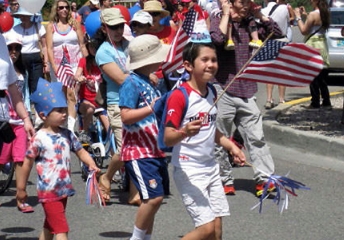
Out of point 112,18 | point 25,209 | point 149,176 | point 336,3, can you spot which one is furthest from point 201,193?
point 336,3

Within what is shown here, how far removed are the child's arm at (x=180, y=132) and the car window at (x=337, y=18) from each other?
44.5ft

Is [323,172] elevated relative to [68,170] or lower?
lower

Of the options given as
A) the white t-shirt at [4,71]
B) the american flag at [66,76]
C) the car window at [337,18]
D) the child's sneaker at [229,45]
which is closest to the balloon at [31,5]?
the american flag at [66,76]

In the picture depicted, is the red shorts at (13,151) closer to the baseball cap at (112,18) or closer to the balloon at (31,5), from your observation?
the baseball cap at (112,18)

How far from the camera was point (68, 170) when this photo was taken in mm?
6711

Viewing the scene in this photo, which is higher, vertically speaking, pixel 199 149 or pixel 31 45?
pixel 199 149

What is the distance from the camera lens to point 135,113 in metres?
6.65

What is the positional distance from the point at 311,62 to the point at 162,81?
4.09 meters

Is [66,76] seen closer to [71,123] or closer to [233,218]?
[71,123]

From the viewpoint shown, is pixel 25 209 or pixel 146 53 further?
pixel 25 209

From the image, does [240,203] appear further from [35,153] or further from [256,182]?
[35,153]

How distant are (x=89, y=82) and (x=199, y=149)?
4243 mm

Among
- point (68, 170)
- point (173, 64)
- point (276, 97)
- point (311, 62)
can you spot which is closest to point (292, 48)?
point (311, 62)

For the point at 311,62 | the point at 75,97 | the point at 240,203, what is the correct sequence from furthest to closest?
the point at 75,97, the point at 240,203, the point at 311,62
